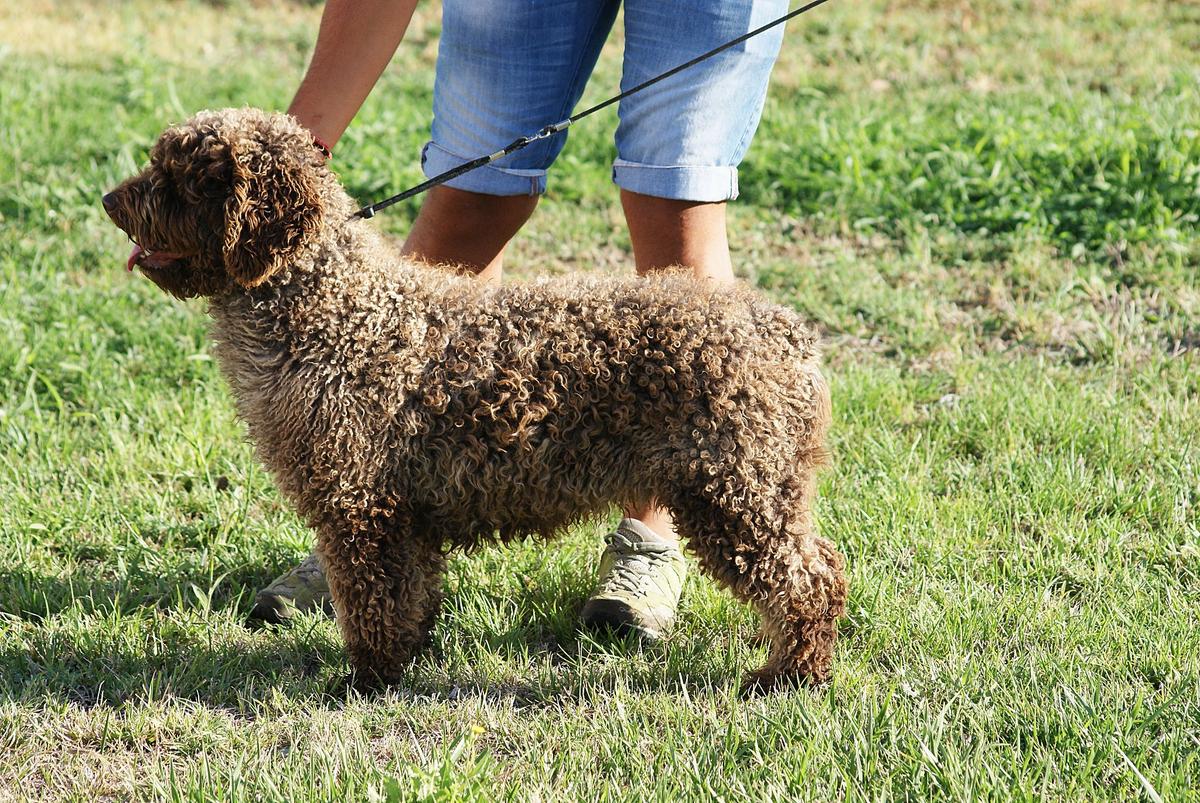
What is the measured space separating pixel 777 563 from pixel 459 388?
875mm

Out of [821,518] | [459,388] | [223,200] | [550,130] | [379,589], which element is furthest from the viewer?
[821,518]

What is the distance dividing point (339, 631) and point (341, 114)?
1393mm

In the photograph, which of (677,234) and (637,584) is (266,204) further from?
(637,584)

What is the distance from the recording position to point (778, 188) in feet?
21.9

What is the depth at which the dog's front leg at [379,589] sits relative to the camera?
3.04 m

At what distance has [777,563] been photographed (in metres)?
2.98

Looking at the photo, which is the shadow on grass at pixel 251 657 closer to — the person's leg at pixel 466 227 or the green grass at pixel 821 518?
the green grass at pixel 821 518

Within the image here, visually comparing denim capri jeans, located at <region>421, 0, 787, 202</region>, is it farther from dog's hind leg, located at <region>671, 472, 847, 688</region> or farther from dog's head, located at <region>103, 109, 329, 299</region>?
dog's hind leg, located at <region>671, 472, 847, 688</region>

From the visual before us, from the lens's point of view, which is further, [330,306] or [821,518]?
[821,518]

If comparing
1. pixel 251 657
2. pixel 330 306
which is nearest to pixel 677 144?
pixel 330 306

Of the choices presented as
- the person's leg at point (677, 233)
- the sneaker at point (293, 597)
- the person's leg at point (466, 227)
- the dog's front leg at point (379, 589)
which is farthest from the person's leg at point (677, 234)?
the sneaker at point (293, 597)

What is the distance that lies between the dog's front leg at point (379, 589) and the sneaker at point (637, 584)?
519 mm

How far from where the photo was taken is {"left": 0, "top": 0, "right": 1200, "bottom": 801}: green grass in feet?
9.14

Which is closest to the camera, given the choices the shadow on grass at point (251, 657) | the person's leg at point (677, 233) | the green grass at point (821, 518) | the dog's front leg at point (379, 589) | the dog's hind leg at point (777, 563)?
the green grass at point (821, 518)
